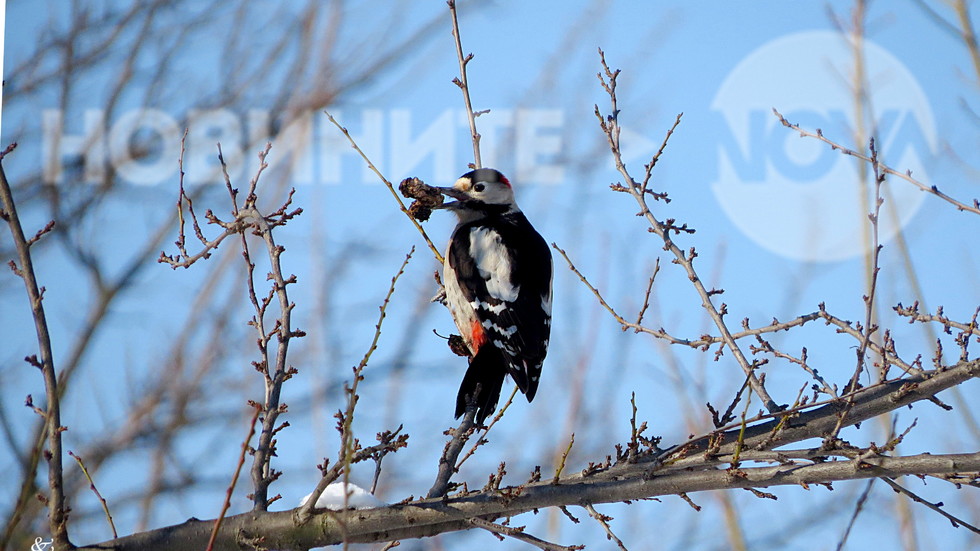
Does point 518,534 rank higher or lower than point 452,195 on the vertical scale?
lower

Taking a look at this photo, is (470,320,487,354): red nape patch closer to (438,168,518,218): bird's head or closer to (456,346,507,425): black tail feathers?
(456,346,507,425): black tail feathers

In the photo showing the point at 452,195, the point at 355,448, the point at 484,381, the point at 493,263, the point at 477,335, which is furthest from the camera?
the point at 452,195

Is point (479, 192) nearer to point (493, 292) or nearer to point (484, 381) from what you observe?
point (493, 292)

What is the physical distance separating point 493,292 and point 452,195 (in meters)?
0.74

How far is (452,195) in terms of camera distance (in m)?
4.52

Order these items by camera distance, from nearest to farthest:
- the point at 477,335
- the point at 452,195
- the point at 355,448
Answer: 1. the point at 355,448
2. the point at 477,335
3. the point at 452,195

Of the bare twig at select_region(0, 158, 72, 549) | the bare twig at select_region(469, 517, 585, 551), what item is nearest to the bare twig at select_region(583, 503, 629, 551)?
the bare twig at select_region(469, 517, 585, 551)

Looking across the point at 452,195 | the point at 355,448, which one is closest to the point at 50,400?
the point at 355,448

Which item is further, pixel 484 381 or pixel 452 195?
pixel 452 195

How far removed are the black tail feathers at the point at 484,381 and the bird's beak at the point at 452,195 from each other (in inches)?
35.6

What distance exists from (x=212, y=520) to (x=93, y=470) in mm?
4408

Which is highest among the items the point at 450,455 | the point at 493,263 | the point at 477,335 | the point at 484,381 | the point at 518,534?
the point at 493,263

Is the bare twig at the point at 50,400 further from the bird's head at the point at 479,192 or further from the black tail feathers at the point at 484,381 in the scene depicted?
the bird's head at the point at 479,192

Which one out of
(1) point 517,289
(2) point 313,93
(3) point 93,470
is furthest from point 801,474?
(2) point 313,93
